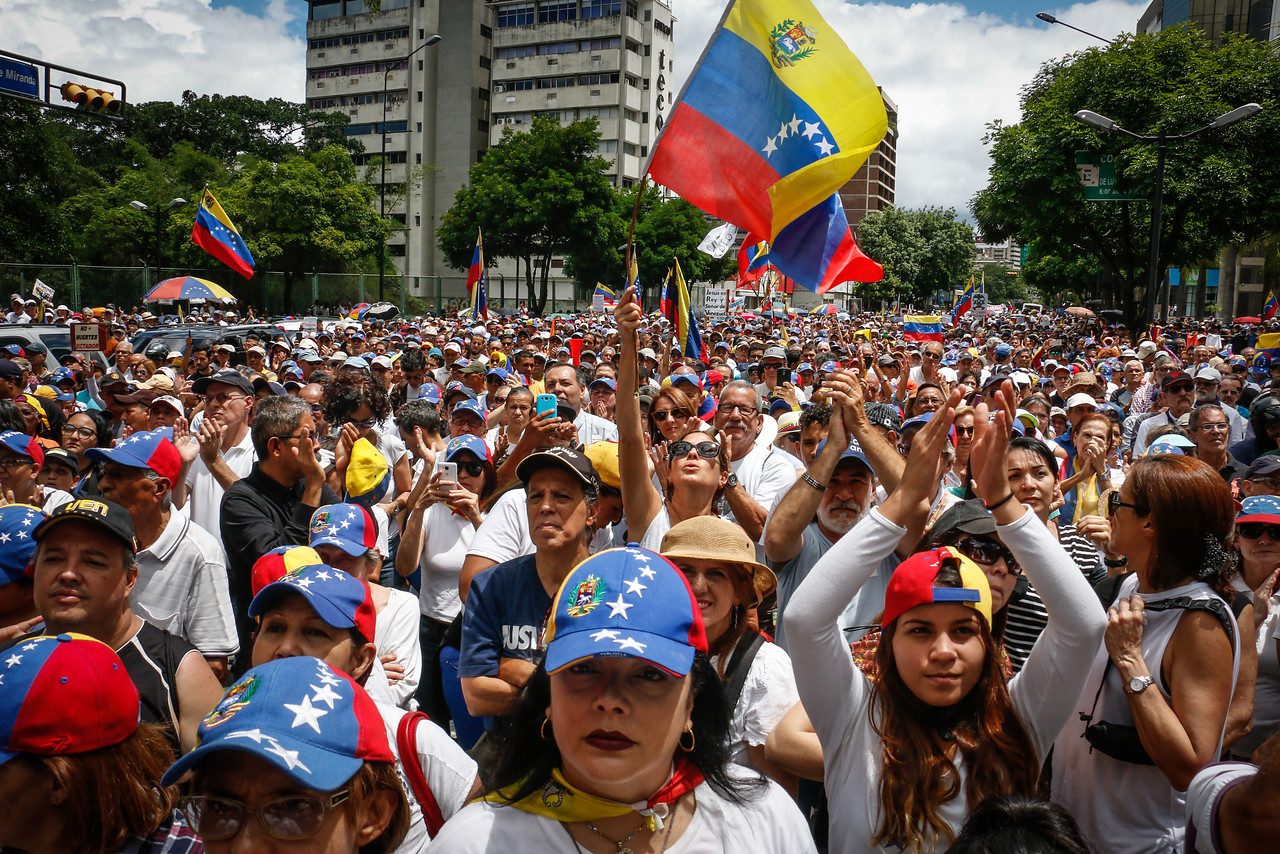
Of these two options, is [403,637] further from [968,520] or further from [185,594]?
[968,520]

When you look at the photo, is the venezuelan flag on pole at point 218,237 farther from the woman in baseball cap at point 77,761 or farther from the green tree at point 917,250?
the green tree at point 917,250

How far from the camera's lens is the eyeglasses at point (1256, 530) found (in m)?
3.76

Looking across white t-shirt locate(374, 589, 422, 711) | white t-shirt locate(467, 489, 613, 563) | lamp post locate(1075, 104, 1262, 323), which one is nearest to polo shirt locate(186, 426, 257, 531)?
white t-shirt locate(467, 489, 613, 563)

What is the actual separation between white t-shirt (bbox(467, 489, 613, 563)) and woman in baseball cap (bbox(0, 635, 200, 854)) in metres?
1.78

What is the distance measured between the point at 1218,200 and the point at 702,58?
26.3 m

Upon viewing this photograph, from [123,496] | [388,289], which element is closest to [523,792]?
[123,496]

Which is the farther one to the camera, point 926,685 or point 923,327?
point 923,327

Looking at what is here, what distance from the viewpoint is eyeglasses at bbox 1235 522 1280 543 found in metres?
3.76

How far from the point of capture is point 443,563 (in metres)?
4.65

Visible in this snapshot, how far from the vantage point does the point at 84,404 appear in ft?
29.9

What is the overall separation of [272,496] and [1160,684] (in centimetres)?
409

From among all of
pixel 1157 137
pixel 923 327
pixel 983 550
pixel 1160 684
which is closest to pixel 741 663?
pixel 983 550

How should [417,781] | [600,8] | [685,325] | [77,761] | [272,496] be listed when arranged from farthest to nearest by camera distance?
[600,8] < [685,325] < [272,496] < [417,781] < [77,761]

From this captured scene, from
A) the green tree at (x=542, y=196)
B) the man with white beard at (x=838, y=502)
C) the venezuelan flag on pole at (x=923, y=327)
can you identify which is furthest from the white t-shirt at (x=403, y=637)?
the green tree at (x=542, y=196)
